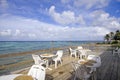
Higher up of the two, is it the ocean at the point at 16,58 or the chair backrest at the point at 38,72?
the chair backrest at the point at 38,72

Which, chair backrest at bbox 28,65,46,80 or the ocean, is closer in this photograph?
chair backrest at bbox 28,65,46,80

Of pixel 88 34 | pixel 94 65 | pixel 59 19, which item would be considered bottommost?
pixel 94 65

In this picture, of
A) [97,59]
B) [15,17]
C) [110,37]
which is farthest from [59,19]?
[110,37]

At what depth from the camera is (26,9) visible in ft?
41.6

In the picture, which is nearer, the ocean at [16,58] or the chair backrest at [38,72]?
the chair backrest at [38,72]

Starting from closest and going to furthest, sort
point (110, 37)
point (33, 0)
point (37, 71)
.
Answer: point (37, 71) → point (33, 0) → point (110, 37)

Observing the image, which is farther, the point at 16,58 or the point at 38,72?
the point at 16,58

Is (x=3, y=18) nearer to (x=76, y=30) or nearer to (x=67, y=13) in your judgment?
(x=67, y=13)

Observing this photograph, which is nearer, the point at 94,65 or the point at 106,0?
the point at 94,65

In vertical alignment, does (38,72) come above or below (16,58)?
above

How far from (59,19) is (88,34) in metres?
10.8

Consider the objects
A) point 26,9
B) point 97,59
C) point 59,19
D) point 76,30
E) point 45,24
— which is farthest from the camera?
point 76,30

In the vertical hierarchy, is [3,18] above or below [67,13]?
below

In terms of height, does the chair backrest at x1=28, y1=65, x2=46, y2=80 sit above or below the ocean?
above
